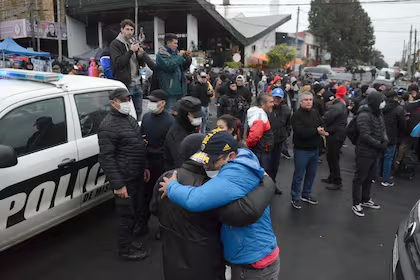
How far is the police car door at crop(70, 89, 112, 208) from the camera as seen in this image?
3891 mm

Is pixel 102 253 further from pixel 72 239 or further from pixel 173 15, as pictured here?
pixel 173 15

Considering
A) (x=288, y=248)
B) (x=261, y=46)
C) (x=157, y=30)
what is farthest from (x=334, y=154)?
(x=261, y=46)

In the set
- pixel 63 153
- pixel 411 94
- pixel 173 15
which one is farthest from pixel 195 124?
pixel 173 15

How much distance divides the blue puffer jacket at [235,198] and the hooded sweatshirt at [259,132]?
2798 millimetres

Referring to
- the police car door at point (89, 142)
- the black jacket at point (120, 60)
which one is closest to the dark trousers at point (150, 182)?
the police car door at point (89, 142)

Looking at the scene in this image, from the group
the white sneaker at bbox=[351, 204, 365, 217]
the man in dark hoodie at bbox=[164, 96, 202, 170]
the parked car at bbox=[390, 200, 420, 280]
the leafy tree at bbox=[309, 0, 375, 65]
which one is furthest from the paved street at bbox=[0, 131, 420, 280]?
the leafy tree at bbox=[309, 0, 375, 65]

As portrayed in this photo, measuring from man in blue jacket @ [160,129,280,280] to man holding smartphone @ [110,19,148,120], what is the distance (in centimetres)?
359

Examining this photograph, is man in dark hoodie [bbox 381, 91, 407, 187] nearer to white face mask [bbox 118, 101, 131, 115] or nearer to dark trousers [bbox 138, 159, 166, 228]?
dark trousers [bbox 138, 159, 166, 228]

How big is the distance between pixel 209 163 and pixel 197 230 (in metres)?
0.38

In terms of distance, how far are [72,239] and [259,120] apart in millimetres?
2816

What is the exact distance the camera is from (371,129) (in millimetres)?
5070

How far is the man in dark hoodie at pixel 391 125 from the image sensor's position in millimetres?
6582

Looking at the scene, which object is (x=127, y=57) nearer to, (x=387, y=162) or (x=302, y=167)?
(x=302, y=167)

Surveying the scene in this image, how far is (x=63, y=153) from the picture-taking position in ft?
11.9
